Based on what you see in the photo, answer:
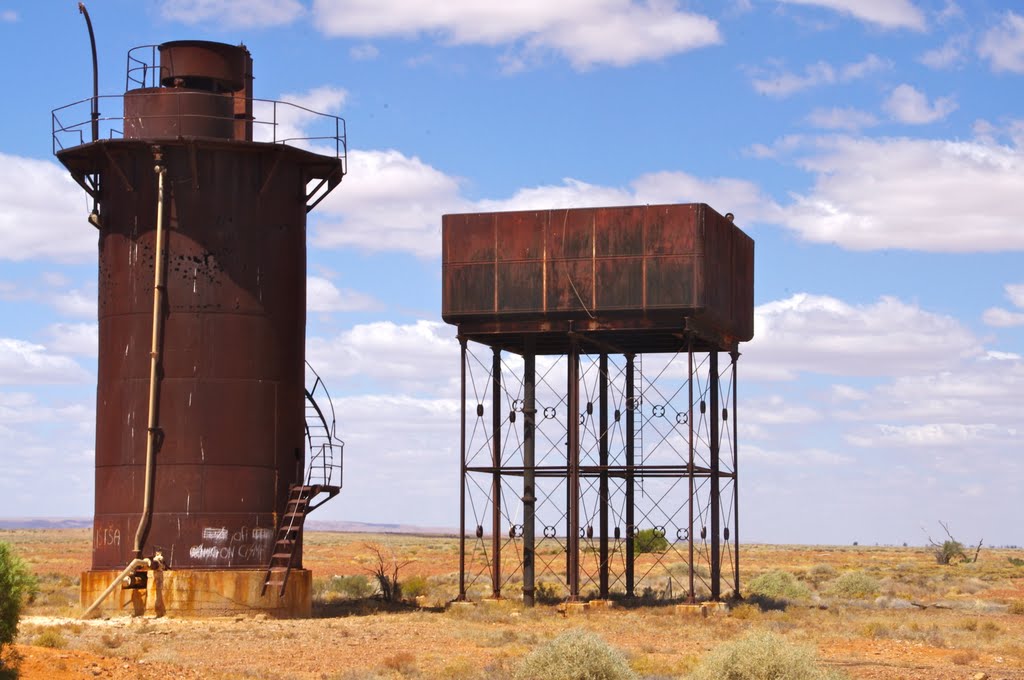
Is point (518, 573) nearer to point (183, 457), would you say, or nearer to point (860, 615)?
point (860, 615)

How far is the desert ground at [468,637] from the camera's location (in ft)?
76.7

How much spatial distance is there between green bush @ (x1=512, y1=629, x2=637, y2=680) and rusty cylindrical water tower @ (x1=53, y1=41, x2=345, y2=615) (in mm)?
11742

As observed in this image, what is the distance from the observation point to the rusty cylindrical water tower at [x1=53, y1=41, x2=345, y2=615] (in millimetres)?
31344

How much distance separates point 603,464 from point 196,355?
42.9 ft

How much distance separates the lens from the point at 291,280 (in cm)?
3338

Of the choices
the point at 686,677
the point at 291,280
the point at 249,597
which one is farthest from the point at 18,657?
the point at 291,280

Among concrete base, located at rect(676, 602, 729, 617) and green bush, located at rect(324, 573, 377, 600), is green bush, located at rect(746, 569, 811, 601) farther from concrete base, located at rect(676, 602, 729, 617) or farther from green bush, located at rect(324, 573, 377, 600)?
green bush, located at rect(324, 573, 377, 600)

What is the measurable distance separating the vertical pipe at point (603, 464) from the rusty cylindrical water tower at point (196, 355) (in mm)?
9572

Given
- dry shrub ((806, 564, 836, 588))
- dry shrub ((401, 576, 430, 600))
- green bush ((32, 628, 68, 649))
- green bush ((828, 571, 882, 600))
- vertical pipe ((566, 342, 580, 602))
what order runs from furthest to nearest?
dry shrub ((806, 564, 836, 588)) < green bush ((828, 571, 882, 600)) < dry shrub ((401, 576, 430, 600)) < vertical pipe ((566, 342, 580, 602)) < green bush ((32, 628, 68, 649))

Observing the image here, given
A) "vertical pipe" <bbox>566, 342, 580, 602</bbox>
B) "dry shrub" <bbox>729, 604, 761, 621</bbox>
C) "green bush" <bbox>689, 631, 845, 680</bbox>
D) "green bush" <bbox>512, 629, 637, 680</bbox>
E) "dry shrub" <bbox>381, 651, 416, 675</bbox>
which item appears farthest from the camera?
"vertical pipe" <bbox>566, 342, 580, 602</bbox>

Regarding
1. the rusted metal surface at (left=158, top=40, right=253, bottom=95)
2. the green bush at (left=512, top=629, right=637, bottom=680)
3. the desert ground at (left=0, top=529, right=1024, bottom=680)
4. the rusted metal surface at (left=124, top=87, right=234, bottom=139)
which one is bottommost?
the desert ground at (left=0, top=529, right=1024, bottom=680)

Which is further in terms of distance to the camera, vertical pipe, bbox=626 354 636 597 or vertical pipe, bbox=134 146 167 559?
vertical pipe, bbox=626 354 636 597

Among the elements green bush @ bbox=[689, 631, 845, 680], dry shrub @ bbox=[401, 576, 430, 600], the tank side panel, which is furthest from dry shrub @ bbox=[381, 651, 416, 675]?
dry shrub @ bbox=[401, 576, 430, 600]

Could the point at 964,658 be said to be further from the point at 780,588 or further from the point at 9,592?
the point at 780,588
